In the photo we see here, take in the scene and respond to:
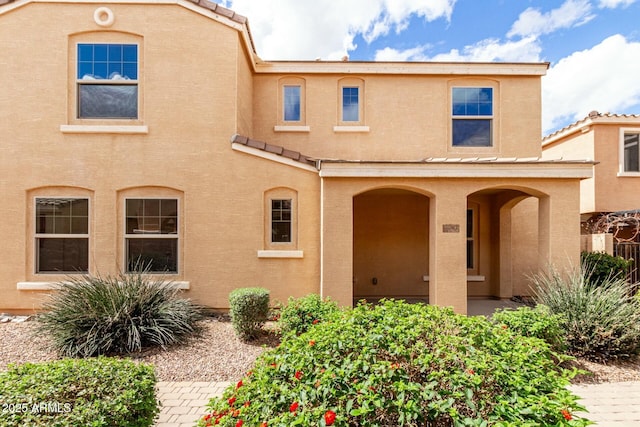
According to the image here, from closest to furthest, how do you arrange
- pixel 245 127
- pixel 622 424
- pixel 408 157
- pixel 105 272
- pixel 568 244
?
1. pixel 622 424
2. pixel 568 244
3. pixel 105 272
4. pixel 245 127
5. pixel 408 157

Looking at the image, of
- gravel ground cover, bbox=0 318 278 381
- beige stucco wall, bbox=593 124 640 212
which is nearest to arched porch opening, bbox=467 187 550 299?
beige stucco wall, bbox=593 124 640 212

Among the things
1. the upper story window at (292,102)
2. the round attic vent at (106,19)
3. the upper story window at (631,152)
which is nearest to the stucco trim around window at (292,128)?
the upper story window at (292,102)

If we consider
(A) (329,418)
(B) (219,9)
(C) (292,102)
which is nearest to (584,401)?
(A) (329,418)

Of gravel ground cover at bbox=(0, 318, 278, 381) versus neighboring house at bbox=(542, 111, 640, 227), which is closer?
gravel ground cover at bbox=(0, 318, 278, 381)

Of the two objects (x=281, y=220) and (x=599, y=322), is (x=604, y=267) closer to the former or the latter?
(x=599, y=322)

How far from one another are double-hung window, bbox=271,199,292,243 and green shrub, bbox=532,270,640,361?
6.22 m

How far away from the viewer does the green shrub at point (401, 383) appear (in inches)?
88.5

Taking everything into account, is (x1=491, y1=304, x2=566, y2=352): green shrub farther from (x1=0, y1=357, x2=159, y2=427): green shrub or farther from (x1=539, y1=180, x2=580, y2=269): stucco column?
(x1=0, y1=357, x2=159, y2=427): green shrub

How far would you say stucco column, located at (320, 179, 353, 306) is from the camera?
773cm

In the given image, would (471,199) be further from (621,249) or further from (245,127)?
(245,127)

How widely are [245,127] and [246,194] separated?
2.38 metres

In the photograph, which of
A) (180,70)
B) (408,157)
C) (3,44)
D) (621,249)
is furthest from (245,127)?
(621,249)

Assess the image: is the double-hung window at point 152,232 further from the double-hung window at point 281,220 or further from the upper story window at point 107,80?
the double-hung window at point 281,220

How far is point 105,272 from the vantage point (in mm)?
8273
